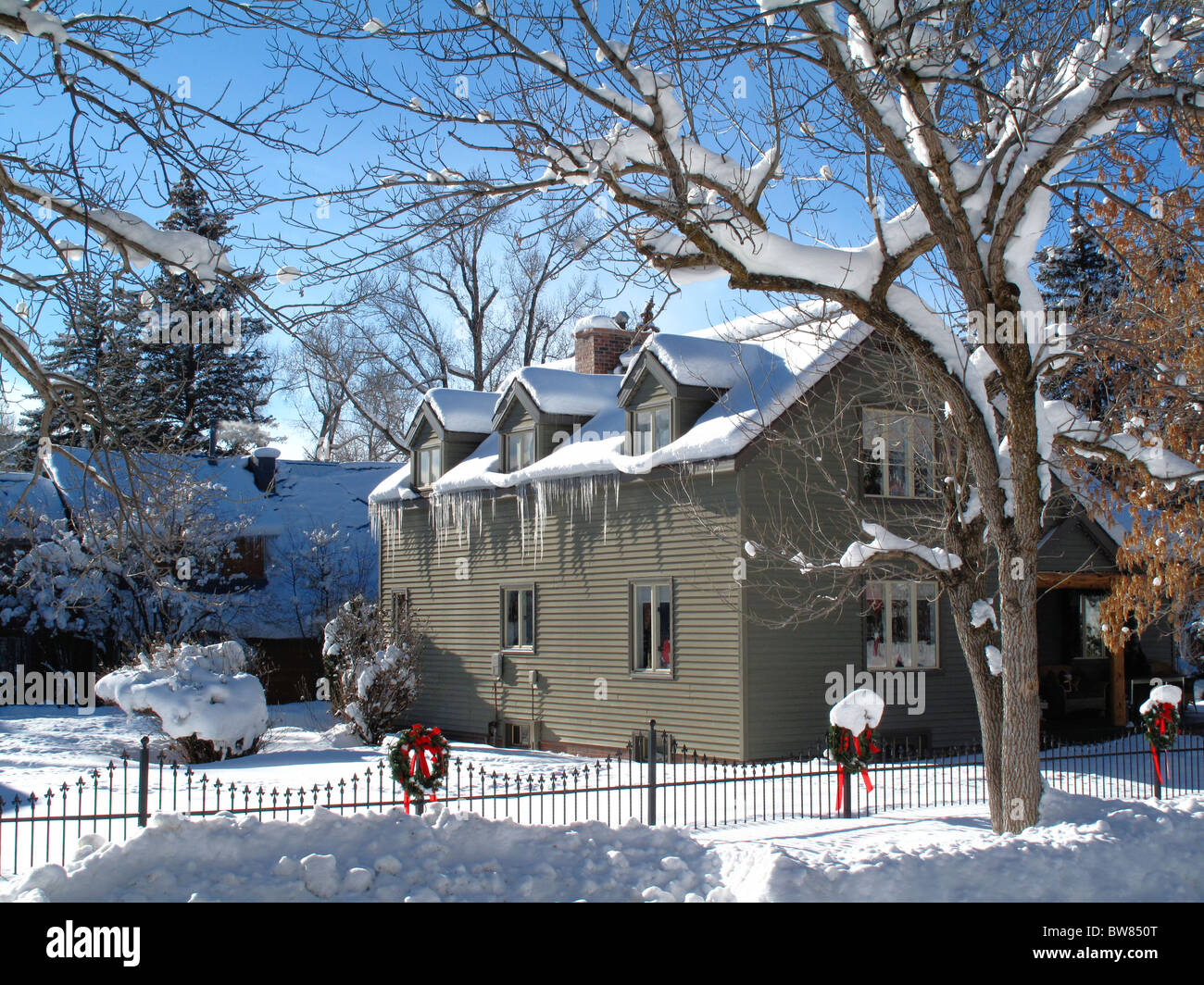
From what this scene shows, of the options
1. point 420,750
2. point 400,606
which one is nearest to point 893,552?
point 420,750

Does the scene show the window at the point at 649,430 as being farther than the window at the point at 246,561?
No

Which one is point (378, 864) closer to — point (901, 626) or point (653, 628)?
point (653, 628)

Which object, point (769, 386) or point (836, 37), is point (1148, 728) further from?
point (836, 37)

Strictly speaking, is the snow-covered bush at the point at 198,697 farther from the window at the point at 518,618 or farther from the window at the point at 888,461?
the window at the point at 888,461

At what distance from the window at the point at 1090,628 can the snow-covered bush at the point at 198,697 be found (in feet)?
52.6

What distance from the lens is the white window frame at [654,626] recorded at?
59.6 ft

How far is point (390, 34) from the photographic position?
26.0 feet

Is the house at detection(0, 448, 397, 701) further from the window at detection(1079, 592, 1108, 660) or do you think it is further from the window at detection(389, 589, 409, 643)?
the window at detection(1079, 592, 1108, 660)

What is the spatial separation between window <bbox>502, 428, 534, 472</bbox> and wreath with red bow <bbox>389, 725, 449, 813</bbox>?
36.1ft
